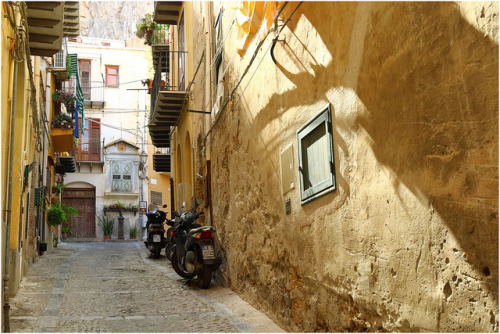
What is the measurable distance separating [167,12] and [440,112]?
14.2m

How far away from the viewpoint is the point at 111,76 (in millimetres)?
33250

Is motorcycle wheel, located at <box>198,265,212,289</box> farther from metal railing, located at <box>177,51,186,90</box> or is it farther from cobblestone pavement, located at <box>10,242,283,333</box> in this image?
metal railing, located at <box>177,51,186,90</box>

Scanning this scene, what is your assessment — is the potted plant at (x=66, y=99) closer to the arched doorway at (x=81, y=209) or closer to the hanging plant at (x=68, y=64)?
the hanging plant at (x=68, y=64)

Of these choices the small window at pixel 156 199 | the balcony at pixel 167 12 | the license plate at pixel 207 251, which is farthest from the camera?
the small window at pixel 156 199

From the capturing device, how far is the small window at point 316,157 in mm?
4492

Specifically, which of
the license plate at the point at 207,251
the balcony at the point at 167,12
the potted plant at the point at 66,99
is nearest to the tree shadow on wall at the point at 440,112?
the license plate at the point at 207,251

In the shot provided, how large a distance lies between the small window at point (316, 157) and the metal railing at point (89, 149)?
27866 millimetres

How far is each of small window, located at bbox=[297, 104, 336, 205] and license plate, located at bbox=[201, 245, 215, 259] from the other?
3.47 metres

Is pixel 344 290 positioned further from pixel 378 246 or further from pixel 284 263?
pixel 284 263

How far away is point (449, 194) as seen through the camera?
283cm

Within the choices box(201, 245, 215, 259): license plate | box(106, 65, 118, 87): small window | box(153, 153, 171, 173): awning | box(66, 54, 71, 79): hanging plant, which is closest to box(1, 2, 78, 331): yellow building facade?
box(201, 245, 215, 259): license plate

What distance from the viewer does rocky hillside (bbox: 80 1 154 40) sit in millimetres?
49000

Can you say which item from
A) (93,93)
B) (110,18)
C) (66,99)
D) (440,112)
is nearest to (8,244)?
(440,112)

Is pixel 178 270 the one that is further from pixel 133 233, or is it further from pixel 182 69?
pixel 133 233
